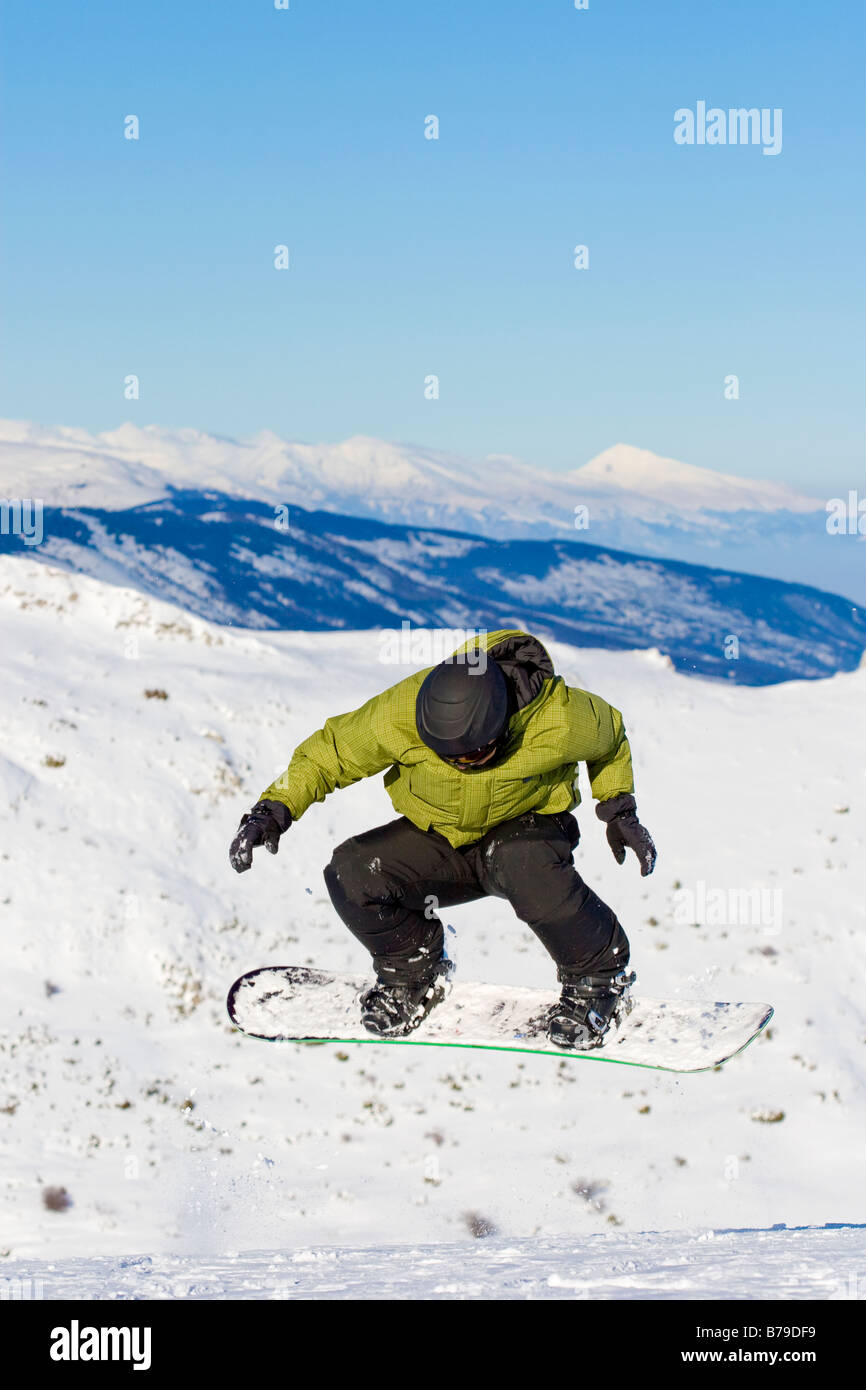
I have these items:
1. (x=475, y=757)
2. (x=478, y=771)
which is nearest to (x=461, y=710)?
(x=475, y=757)

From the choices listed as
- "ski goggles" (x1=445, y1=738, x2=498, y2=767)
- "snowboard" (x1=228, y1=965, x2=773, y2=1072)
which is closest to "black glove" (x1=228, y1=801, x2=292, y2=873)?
"ski goggles" (x1=445, y1=738, x2=498, y2=767)

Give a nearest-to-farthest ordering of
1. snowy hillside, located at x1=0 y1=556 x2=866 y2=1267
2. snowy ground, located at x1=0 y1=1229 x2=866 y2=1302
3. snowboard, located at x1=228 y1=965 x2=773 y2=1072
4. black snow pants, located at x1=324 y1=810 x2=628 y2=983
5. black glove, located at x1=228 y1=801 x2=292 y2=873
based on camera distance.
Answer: snowy ground, located at x1=0 y1=1229 x2=866 y2=1302, black glove, located at x1=228 y1=801 x2=292 y2=873, black snow pants, located at x1=324 y1=810 x2=628 y2=983, snowboard, located at x1=228 y1=965 x2=773 y2=1072, snowy hillside, located at x1=0 y1=556 x2=866 y2=1267

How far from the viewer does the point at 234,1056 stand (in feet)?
38.5

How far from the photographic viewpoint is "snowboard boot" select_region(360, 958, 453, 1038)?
25.4 feet

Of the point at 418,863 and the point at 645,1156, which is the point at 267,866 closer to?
the point at 645,1156

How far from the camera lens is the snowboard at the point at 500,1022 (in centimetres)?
767

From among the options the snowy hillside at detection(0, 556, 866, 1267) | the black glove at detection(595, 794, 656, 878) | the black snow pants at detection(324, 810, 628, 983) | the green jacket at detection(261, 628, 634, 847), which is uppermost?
the green jacket at detection(261, 628, 634, 847)

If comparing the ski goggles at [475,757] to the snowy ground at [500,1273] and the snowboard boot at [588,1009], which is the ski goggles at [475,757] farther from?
the snowy ground at [500,1273]

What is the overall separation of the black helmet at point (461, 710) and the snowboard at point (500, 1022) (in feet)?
9.84

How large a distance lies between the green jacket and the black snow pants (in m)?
0.16

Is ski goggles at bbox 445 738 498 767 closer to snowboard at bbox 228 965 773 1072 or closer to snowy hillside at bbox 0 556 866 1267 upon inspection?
snowy hillside at bbox 0 556 866 1267

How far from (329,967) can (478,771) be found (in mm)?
7646
